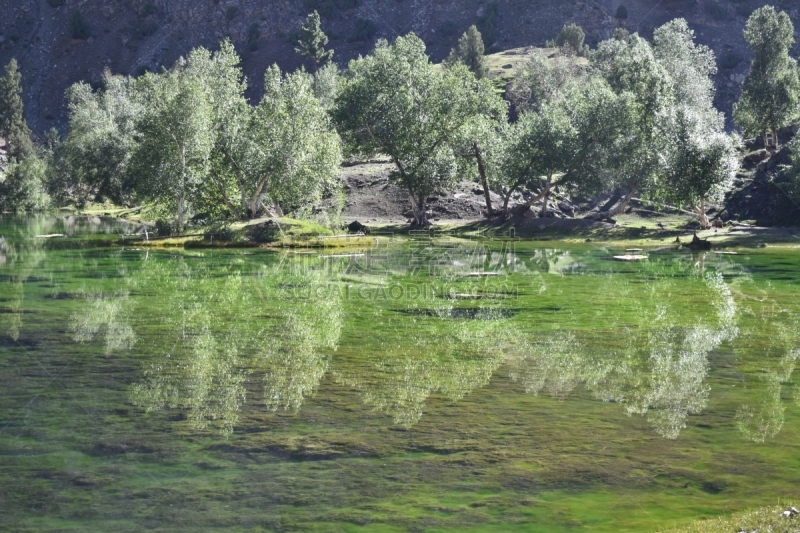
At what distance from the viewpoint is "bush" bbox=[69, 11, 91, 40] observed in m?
192

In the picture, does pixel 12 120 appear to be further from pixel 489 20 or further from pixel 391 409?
pixel 391 409

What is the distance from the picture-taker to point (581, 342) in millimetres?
20844

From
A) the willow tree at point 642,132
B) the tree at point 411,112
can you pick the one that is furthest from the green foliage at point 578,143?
the tree at point 411,112

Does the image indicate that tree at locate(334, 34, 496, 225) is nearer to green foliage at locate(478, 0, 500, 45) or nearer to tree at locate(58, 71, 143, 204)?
tree at locate(58, 71, 143, 204)

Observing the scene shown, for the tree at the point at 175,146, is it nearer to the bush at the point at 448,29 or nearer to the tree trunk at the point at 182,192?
the tree trunk at the point at 182,192

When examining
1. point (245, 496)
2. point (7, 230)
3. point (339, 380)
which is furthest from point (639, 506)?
point (7, 230)

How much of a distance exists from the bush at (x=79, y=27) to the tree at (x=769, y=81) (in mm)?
163686

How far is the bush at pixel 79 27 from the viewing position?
19200 cm

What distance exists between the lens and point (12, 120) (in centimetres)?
14438

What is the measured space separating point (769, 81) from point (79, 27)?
168m

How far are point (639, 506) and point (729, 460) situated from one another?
8.01 feet

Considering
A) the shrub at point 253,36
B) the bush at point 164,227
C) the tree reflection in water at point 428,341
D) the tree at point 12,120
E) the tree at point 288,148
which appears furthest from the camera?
the shrub at point 253,36

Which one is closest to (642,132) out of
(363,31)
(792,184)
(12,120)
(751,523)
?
Answer: (792,184)

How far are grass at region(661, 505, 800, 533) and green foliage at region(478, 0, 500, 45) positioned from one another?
17244 centimetres
